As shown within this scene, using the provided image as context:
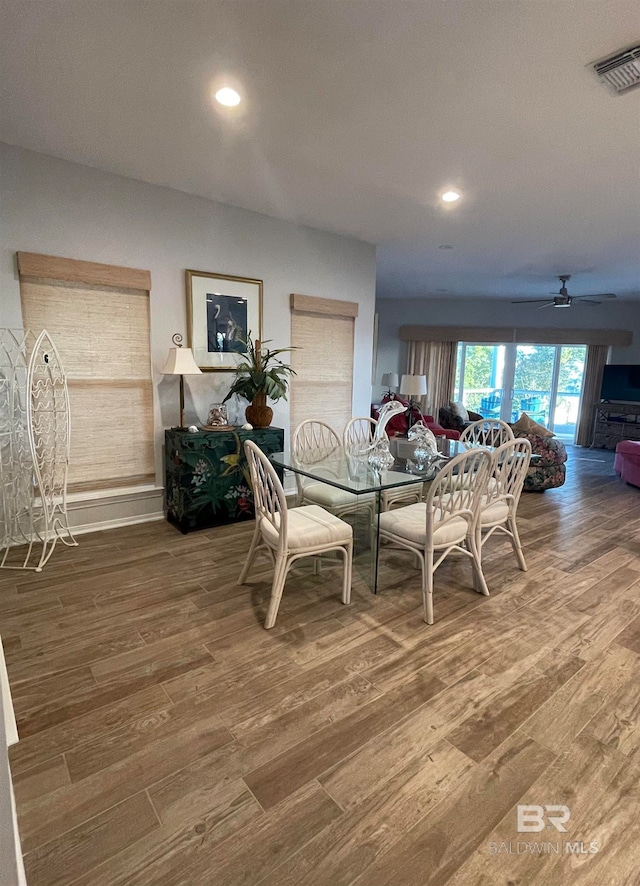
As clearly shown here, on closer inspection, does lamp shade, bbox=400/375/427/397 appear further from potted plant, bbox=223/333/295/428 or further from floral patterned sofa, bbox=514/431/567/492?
potted plant, bbox=223/333/295/428

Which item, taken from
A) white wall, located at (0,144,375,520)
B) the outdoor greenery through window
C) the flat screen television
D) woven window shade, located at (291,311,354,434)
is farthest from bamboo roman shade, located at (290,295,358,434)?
the flat screen television

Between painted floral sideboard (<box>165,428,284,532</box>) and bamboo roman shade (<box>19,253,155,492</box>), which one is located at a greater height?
bamboo roman shade (<box>19,253,155,492</box>)

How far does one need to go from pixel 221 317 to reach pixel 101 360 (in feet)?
3.48

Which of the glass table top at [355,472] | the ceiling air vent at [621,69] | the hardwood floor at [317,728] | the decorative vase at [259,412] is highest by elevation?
the ceiling air vent at [621,69]

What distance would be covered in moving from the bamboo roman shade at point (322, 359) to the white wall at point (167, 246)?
0.11m

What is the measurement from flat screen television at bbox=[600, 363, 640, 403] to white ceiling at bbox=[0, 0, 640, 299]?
4664 millimetres

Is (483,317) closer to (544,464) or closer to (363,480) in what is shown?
(544,464)

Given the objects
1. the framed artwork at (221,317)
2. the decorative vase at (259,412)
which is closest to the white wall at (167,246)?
the framed artwork at (221,317)

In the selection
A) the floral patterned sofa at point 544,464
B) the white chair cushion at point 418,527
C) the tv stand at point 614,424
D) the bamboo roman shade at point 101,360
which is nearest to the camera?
the white chair cushion at point 418,527

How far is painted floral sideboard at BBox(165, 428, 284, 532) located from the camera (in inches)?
139

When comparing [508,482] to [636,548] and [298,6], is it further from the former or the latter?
[298,6]

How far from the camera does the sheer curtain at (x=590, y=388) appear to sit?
8344 millimetres

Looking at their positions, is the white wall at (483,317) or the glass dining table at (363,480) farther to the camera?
the white wall at (483,317)

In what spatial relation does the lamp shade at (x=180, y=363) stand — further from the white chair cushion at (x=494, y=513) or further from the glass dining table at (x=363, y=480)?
the white chair cushion at (x=494, y=513)
